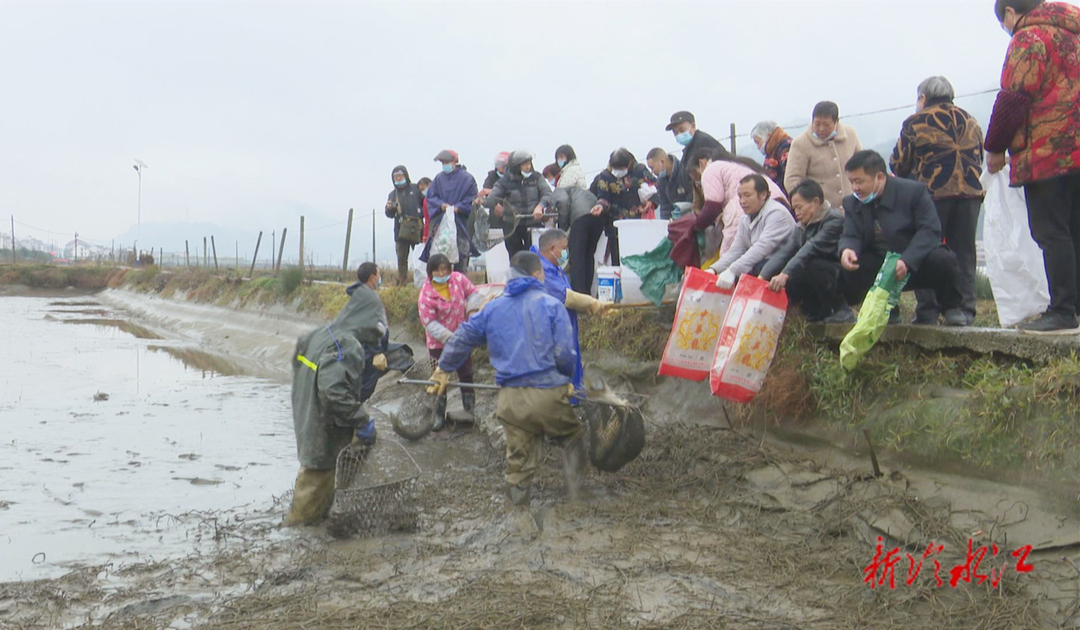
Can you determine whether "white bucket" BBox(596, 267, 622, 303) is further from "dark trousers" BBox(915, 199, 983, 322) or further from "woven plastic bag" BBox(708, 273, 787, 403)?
"dark trousers" BBox(915, 199, 983, 322)

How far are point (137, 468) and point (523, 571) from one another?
4888mm

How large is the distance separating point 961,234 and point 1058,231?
1.50m

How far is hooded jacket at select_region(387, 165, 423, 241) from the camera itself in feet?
46.2

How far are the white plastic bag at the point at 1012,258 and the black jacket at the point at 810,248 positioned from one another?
105 cm

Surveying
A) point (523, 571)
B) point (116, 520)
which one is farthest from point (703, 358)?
point (116, 520)

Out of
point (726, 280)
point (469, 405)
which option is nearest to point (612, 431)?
point (726, 280)

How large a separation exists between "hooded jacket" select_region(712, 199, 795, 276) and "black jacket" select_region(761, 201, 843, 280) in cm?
8

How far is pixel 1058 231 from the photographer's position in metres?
5.46

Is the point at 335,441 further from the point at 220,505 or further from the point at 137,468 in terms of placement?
the point at 137,468

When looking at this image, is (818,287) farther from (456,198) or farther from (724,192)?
(456,198)

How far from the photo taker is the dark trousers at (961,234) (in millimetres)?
6801

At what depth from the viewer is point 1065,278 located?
5.43m

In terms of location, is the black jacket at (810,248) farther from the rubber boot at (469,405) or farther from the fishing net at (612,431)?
the rubber boot at (469,405)

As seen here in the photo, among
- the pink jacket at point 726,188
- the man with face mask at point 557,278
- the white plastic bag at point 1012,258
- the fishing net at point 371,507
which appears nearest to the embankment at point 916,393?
the white plastic bag at point 1012,258
